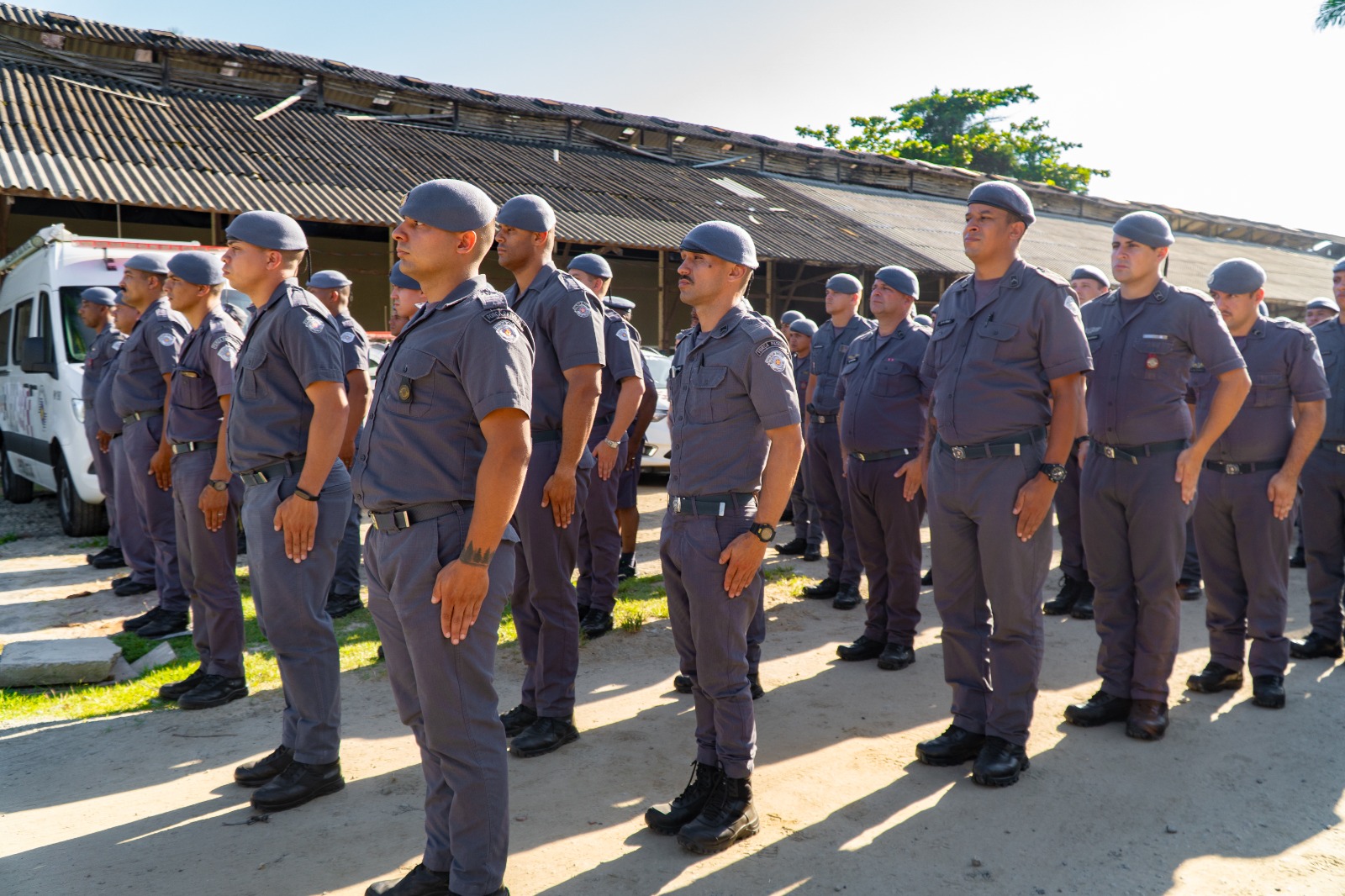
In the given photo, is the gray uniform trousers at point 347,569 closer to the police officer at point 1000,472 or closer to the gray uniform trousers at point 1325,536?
the police officer at point 1000,472

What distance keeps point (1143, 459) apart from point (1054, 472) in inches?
31.7

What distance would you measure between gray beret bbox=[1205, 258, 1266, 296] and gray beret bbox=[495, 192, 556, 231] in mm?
3486

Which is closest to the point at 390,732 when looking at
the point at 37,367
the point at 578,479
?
the point at 578,479

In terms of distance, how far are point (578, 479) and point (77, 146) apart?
12.4 m

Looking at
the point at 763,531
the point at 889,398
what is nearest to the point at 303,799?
the point at 763,531

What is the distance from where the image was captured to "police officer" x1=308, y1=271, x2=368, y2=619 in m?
5.39

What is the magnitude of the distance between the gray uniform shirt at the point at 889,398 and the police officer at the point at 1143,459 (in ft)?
3.98

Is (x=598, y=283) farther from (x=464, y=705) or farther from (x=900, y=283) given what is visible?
(x=464, y=705)

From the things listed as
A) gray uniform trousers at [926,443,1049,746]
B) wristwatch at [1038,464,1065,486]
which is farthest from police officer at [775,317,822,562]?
wristwatch at [1038,464,1065,486]

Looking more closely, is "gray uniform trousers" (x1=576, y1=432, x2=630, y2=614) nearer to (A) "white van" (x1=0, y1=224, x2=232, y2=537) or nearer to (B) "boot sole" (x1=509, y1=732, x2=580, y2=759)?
(B) "boot sole" (x1=509, y1=732, x2=580, y2=759)

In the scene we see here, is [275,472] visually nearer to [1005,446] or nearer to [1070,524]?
[1005,446]

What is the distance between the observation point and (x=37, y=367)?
849cm

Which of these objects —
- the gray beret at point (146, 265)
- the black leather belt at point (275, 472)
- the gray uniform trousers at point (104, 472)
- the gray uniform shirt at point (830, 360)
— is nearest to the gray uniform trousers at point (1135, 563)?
the gray uniform shirt at point (830, 360)

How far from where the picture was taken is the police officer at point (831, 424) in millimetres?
6855
